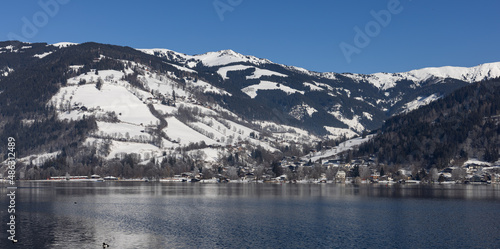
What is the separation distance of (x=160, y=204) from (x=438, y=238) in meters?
81.5

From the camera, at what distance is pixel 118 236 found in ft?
294

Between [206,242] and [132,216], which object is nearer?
[206,242]

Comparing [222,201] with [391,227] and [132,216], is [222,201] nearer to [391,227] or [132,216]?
[132,216]

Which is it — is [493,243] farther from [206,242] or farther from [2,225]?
[2,225]

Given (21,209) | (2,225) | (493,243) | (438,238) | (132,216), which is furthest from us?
(21,209)

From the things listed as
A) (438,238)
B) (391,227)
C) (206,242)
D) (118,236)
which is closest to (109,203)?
(118,236)

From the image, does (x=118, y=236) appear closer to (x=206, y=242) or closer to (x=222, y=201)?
(x=206, y=242)

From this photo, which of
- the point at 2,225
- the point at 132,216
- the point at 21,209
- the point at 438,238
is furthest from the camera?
the point at 21,209

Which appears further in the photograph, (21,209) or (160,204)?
(160,204)

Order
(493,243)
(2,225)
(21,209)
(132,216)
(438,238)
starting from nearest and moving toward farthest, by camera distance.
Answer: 1. (493,243)
2. (438,238)
3. (2,225)
4. (132,216)
5. (21,209)

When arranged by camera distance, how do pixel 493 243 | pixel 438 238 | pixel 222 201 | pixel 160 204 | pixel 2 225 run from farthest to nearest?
1. pixel 222 201
2. pixel 160 204
3. pixel 2 225
4. pixel 438 238
5. pixel 493 243

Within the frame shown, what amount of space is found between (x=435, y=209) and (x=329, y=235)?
5216 centimetres

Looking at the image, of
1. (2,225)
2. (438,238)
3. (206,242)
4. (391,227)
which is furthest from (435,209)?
(2,225)

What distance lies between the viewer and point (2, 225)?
97.9m
